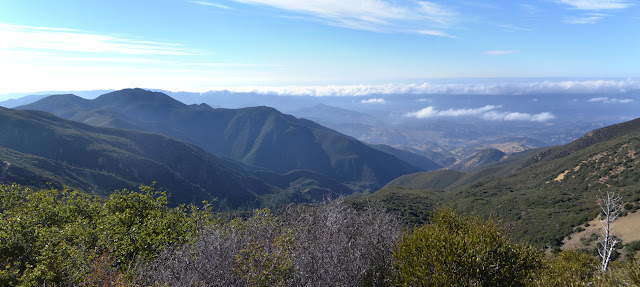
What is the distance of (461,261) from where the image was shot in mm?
14945

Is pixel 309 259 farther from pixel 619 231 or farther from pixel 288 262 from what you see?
pixel 619 231

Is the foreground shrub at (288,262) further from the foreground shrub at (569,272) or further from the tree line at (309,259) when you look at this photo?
the foreground shrub at (569,272)

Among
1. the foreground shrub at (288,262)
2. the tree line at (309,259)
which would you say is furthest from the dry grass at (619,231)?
the foreground shrub at (288,262)

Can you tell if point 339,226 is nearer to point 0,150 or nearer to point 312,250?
point 312,250

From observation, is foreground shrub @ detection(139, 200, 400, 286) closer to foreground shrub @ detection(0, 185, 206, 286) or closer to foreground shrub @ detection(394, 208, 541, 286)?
foreground shrub @ detection(394, 208, 541, 286)

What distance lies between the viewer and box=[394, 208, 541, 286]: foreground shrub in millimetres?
14766

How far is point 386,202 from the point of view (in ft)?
340

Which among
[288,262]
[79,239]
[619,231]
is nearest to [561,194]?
[619,231]

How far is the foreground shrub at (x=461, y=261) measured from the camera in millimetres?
14766

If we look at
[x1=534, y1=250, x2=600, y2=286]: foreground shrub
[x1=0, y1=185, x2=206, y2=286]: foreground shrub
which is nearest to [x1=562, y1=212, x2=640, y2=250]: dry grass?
[x1=534, y1=250, x2=600, y2=286]: foreground shrub

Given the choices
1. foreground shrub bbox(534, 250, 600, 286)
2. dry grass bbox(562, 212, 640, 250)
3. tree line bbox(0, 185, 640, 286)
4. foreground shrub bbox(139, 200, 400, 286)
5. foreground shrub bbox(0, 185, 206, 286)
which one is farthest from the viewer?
dry grass bbox(562, 212, 640, 250)

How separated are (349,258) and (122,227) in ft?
66.4

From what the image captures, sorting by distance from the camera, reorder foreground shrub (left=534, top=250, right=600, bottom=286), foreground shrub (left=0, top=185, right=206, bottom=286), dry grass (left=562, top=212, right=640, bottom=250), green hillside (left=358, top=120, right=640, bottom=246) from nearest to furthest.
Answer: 1. foreground shrub (left=534, top=250, right=600, bottom=286)
2. foreground shrub (left=0, top=185, right=206, bottom=286)
3. dry grass (left=562, top=212, right=640, bottom=250)
4. green hillside (left=358, top=120, right=640, bottom=246)

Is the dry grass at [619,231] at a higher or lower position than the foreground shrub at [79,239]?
lower
